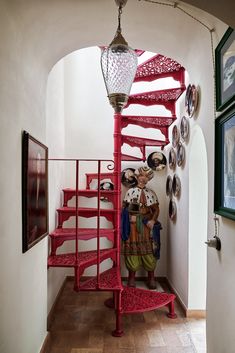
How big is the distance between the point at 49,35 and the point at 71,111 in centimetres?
209

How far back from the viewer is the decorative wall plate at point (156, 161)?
3.76 metres

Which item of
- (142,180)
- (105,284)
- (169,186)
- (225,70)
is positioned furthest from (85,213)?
(225,70)

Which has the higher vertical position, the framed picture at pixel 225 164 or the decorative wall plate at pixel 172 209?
the framed picture at pixel 225 164

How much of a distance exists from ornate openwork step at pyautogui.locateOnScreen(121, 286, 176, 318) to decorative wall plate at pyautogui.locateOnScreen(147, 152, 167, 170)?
1.56m

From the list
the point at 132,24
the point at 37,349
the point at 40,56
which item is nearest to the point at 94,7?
the point at 132,24

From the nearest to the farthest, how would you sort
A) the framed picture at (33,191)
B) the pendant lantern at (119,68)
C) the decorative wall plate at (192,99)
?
the pendant lantern at (119,68)
the framed picture at (33,191)
the decorative wall plate at (192,99)

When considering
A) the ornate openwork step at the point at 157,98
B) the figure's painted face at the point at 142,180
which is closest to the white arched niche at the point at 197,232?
the ornate openwork step at the point at 157,98

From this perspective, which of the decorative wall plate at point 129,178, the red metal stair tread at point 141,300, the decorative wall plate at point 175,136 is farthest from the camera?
the decorative wall plate at point 129,178

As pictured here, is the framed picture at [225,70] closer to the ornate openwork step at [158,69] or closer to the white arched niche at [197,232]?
the ornate openwork step at [158,69]

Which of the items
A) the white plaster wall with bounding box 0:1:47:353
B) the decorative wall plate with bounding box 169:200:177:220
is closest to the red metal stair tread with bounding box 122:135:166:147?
the decorative wall plate with bounding box 169:200:177:220

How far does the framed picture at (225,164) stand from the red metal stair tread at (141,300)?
1505 millimetres

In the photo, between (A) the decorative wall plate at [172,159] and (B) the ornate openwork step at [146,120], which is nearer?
(B) the ornate openwork step at [146,120]

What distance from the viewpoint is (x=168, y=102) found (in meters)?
3.04

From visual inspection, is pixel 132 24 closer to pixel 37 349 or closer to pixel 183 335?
pixel 37 349
